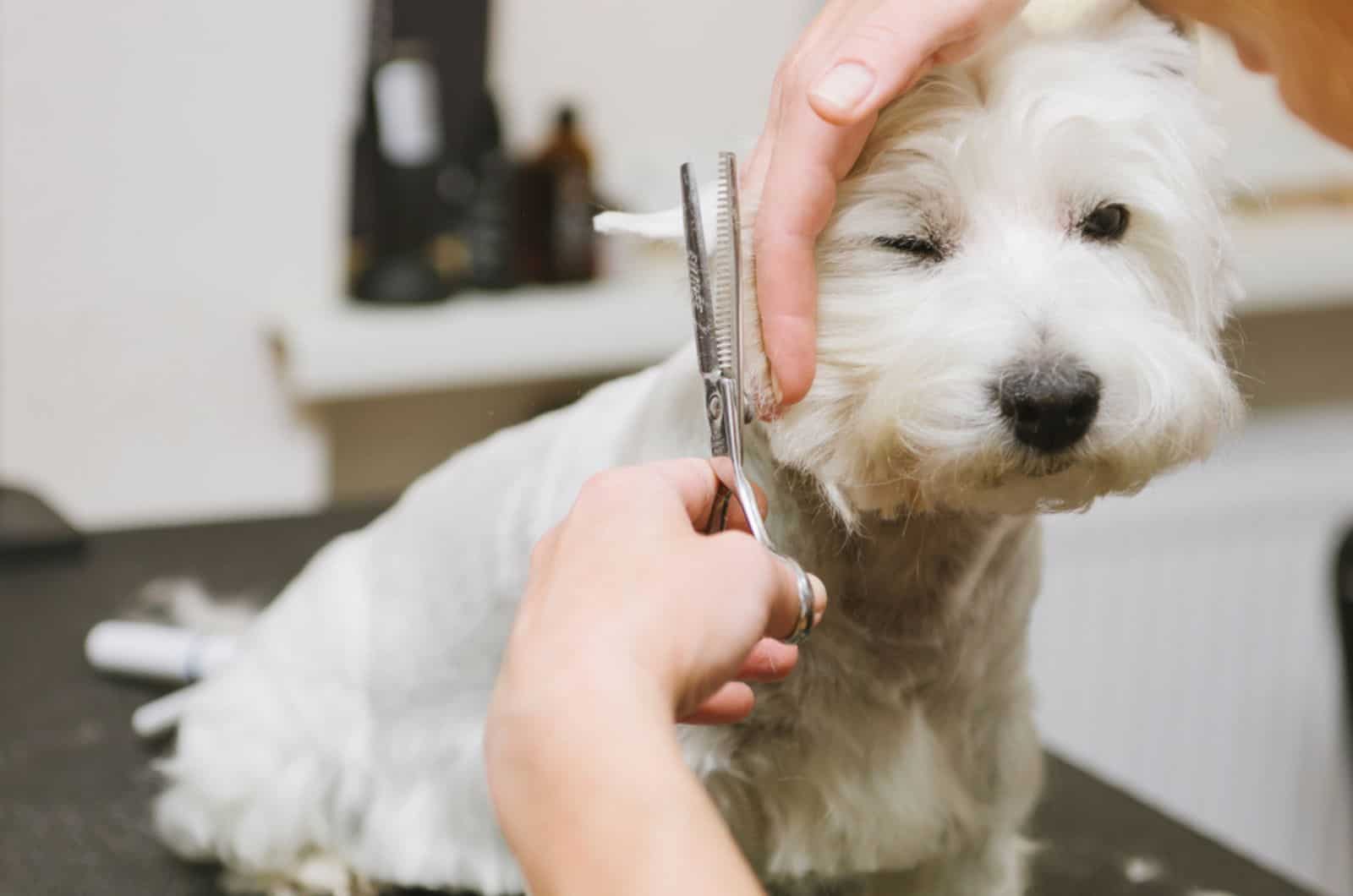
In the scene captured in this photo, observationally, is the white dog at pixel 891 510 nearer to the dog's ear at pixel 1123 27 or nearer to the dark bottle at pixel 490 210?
the dog's ear at pixel 1123 27

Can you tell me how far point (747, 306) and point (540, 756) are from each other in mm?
219

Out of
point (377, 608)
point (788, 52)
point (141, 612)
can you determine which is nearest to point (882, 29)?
point (788, 52)

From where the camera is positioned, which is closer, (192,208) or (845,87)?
(845,87)

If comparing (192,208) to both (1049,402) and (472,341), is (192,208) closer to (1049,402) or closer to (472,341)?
(472,341)

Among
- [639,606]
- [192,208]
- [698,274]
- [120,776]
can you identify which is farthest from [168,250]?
[639,606]

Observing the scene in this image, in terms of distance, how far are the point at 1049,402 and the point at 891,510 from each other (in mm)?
97

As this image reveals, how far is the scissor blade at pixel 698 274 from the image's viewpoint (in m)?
0.54

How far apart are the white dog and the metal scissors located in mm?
38

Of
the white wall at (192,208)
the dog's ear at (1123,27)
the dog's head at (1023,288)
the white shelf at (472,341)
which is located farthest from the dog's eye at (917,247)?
the white wall at (192,208)

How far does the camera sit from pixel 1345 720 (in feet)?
4.72

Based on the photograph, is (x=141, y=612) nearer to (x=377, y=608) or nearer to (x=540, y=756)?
(x=377, y=608)

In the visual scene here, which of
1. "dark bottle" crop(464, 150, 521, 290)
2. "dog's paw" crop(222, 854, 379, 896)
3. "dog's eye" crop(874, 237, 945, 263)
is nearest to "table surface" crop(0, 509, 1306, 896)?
"dog's paw" crop(222, 854, 379, 896)

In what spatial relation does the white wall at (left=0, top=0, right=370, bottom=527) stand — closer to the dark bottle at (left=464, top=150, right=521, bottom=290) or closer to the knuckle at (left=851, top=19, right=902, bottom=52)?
the dark bottle at (left=464, top=150, right=521, bottom=290)

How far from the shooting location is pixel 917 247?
0.57 meters
